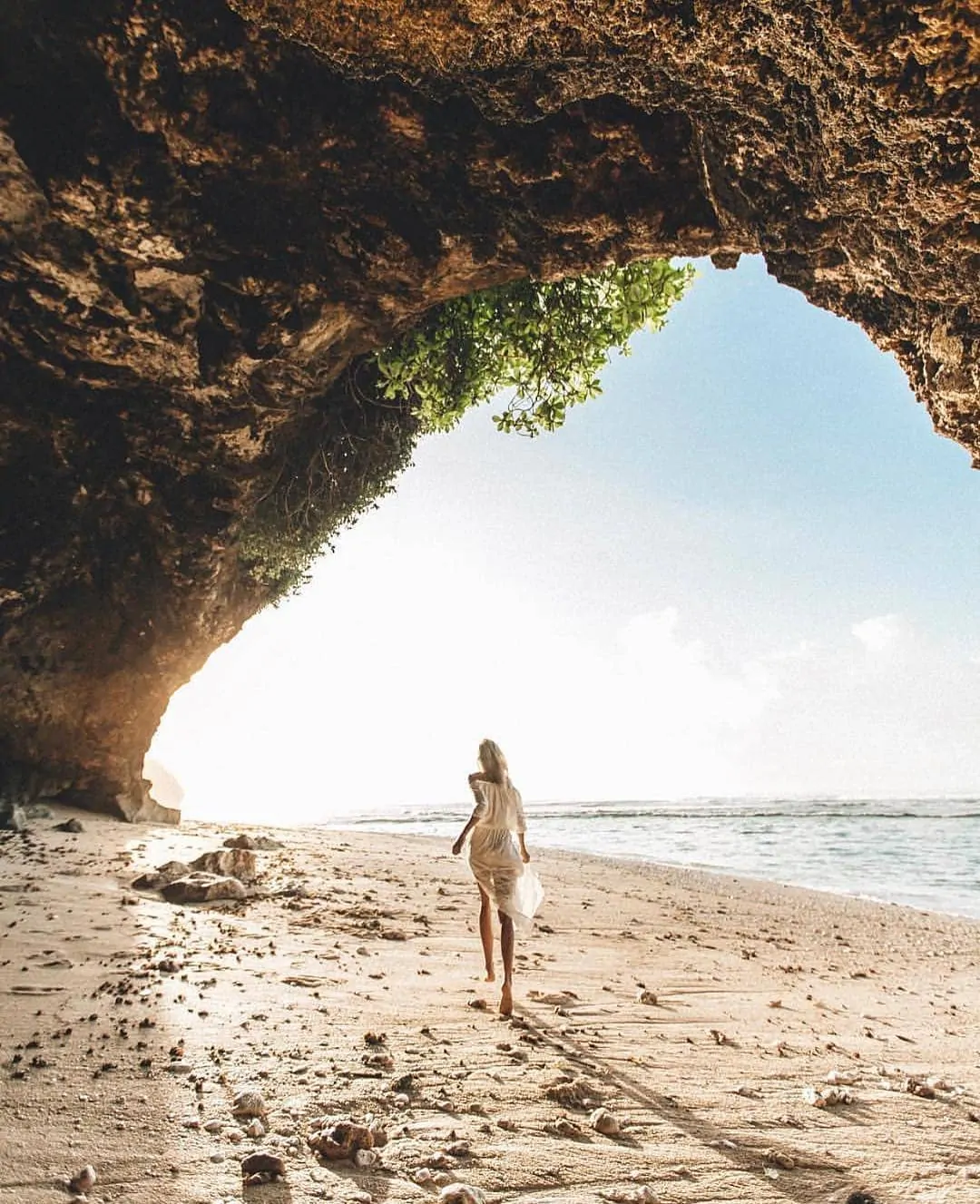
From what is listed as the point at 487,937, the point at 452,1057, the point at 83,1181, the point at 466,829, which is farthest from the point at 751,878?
the point at 83,1181

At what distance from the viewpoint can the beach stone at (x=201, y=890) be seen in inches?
296

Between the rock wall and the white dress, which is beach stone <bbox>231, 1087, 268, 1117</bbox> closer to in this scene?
the white dress

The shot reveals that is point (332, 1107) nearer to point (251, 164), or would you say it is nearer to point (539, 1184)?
point (539, 1184)

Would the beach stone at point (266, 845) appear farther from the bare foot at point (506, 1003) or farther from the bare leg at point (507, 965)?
the bare foot at point (506, 1003)

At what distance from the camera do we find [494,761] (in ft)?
20.4

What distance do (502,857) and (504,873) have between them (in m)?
→ 0.13

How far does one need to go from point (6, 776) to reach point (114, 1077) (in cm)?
1133

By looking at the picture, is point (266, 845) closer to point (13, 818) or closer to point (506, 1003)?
point (13, 818)

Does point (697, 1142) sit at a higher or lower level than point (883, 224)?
lower

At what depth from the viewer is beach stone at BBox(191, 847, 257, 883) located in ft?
28.4

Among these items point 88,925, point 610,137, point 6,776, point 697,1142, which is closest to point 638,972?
point 697,1142

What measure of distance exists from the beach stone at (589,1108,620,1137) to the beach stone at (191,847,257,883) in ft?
20.4

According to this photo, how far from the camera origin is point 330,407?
10352 mm

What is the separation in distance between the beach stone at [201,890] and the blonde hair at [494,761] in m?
3.64
